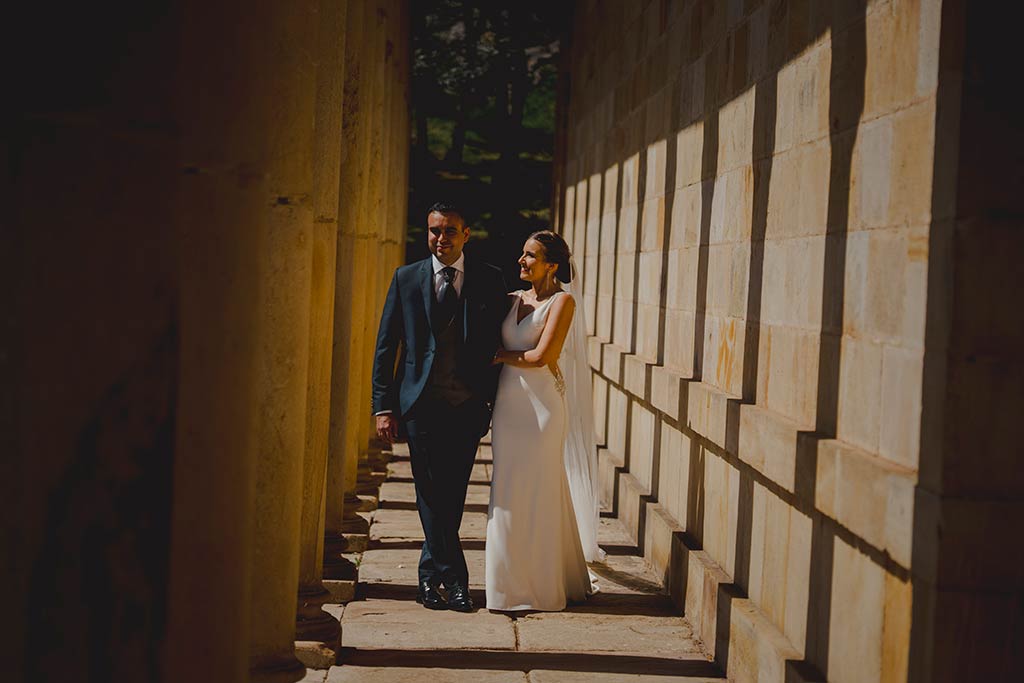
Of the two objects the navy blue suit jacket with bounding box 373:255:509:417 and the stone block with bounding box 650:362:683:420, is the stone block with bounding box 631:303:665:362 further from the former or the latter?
the navy blue suit jacket with bounding box 373:255:509:417

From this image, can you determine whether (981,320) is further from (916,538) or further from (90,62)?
(90,62)

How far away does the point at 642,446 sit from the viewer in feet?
32.0

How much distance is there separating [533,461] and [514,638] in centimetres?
101

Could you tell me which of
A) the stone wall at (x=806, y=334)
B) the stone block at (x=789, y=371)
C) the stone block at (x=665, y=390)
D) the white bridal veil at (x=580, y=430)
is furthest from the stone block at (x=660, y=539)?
the stone block at (x=789, y=371)

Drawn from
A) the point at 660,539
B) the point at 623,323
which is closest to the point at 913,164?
the point at 660,539

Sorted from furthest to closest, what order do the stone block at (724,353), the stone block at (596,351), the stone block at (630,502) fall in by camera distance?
1. the stone block at (596,351)
2. the stone block at (630,502)
3. the stone block at (724,353)

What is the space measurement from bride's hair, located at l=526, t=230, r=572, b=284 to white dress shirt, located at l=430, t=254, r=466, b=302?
0.50m

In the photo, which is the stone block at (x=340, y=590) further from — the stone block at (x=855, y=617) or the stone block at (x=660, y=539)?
the stone block at (x=855, y=617)

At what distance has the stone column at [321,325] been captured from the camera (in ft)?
20.9

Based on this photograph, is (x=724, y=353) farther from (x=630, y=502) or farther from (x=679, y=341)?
(x=630, y=502)

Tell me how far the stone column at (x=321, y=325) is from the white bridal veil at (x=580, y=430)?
1.43 metres

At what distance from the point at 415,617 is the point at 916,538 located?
11.7 feet

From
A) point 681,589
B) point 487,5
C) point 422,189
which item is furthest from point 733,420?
point 422,189

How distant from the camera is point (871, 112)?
15.4ft
